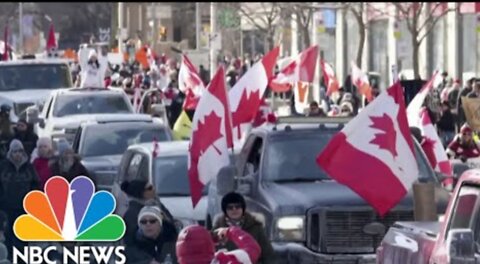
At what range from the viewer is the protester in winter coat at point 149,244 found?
11453mm

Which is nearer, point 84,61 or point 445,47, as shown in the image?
point 84,61

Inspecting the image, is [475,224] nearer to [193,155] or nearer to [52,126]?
[193,155]

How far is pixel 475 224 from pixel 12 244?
436 centimetres

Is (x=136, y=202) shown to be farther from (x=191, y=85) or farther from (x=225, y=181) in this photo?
(x=191, y=85)

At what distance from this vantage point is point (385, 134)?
13.4 metres

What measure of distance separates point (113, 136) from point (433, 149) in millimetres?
5914

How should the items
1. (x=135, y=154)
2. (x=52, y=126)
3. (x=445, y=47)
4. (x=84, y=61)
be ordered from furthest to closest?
(x=445, y=47), (x=84, y=61), (x=52, y=126), (x=135, y=154)

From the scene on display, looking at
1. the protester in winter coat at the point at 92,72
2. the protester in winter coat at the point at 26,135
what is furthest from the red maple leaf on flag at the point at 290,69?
the protester in winter coat at the point at 92,72

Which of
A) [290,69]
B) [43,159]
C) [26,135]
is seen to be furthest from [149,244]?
[290,69]

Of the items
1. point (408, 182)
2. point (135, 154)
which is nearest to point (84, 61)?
point (135, 154)

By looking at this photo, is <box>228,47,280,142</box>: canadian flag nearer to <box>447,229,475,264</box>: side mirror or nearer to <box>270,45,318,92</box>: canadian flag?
<box>270,45,318,92</box>: canadian flag

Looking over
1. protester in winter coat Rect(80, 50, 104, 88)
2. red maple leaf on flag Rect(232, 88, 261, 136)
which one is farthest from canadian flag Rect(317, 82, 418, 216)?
protester in winter coat Rect(80, 50, 104, 88)

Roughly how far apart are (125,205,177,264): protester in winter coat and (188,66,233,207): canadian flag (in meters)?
3.18

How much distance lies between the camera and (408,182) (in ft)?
43.2
